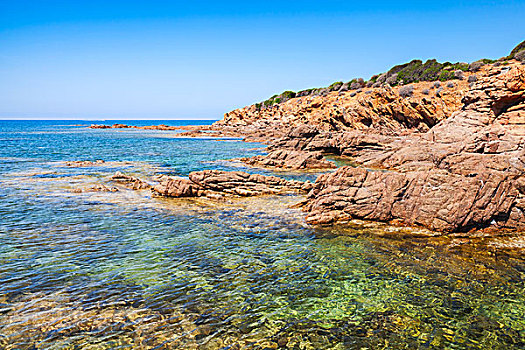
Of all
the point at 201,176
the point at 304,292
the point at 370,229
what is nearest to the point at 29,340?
the point at 304,292

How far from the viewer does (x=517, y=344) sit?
25.1ft

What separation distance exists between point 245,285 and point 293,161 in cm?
2776

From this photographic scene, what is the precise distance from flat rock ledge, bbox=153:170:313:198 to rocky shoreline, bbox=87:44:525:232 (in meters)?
0.07

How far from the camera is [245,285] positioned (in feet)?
34.6

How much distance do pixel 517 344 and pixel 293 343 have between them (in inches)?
203

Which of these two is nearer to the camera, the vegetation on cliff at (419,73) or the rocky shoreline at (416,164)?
the rocky shoreline at (416,164)

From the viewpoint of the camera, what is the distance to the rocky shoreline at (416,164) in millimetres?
15547

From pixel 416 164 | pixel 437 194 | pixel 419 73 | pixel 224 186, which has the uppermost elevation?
pixel 419 73

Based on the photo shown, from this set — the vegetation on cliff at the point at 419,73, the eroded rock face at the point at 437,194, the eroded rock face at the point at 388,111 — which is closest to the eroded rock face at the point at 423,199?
the eroded rock face at the point at 437,194

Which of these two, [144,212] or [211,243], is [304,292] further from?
[144,212]

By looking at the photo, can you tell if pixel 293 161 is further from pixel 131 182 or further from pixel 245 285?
pixel 245 285

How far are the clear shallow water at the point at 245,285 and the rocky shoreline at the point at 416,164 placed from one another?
1610 mm

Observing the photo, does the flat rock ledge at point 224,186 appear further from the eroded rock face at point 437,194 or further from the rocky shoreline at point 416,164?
the eroded rock face at point 437,194

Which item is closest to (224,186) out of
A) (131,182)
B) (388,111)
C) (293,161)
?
(131,182)
